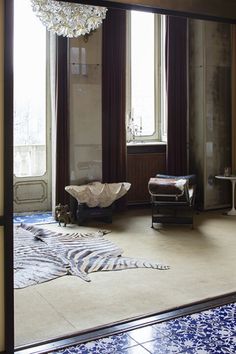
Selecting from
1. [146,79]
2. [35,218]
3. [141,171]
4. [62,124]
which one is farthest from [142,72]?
[35,218]

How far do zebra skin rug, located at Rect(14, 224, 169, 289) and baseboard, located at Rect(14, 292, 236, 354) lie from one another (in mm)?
1083

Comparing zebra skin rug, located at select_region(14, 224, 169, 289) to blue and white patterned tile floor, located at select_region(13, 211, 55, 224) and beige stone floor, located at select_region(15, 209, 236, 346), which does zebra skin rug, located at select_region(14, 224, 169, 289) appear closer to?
beige stone floor, located at select_region(15, 209, 236, 346)

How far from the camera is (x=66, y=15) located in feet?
19.1

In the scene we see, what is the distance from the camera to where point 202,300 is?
375 centimetres

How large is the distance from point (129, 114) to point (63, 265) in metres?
3.90

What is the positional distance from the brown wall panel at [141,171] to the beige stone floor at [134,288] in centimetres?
193

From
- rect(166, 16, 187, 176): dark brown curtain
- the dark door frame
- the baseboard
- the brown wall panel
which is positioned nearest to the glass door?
the brown wall panel

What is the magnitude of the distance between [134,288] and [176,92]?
4.59 meters

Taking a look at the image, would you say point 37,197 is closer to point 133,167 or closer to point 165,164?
point 133,167

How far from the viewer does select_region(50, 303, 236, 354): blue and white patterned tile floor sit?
291 cm

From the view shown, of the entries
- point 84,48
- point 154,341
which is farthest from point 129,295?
point 84,48

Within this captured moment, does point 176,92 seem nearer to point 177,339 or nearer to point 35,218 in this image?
point 35,218

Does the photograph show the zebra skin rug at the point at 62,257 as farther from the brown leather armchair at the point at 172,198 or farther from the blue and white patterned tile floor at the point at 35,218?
the brown leather armchair at the point at 172,198

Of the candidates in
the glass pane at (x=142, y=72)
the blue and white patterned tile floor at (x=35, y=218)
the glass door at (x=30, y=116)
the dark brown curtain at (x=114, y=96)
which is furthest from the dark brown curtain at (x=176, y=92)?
the blue and white patterned tile floor at (x=35, y=218)
